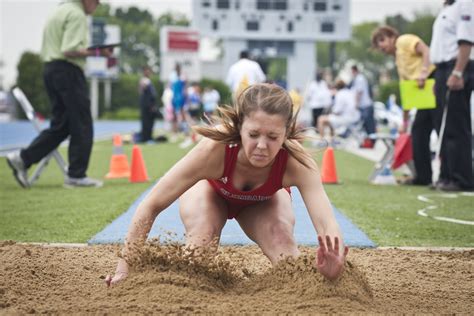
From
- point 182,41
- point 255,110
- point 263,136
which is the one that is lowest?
point 263,136

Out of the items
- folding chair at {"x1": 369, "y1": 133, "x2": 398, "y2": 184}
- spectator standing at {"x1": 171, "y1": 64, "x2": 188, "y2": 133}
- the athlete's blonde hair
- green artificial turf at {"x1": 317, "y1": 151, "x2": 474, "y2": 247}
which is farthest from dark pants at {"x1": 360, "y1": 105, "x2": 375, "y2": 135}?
the athlete's blonde hair

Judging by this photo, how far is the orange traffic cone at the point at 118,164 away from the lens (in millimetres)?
11649

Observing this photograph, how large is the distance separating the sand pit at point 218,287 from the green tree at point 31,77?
37523mm

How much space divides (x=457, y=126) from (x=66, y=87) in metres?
4.83

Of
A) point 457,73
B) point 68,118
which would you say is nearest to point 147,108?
point 68,118

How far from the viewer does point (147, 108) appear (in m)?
21.3

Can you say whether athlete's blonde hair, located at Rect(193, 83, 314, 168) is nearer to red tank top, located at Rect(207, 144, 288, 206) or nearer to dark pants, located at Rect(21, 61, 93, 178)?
red tank top, located at Rect(207, 144, 288, 206)

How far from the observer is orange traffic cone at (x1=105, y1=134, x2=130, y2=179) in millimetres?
11649

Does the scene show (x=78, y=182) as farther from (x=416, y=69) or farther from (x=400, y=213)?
(x=416, y=69)

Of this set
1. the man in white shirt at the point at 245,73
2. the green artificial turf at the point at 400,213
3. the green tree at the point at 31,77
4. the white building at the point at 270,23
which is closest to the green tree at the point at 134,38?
the white building at the point at 270,23

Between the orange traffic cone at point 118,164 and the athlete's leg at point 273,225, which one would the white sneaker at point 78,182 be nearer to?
the orange traffic cone at point 118,164

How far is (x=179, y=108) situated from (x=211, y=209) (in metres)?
20.5

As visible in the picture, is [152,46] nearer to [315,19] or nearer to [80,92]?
[315,19]

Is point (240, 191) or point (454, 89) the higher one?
point (454, 89)
